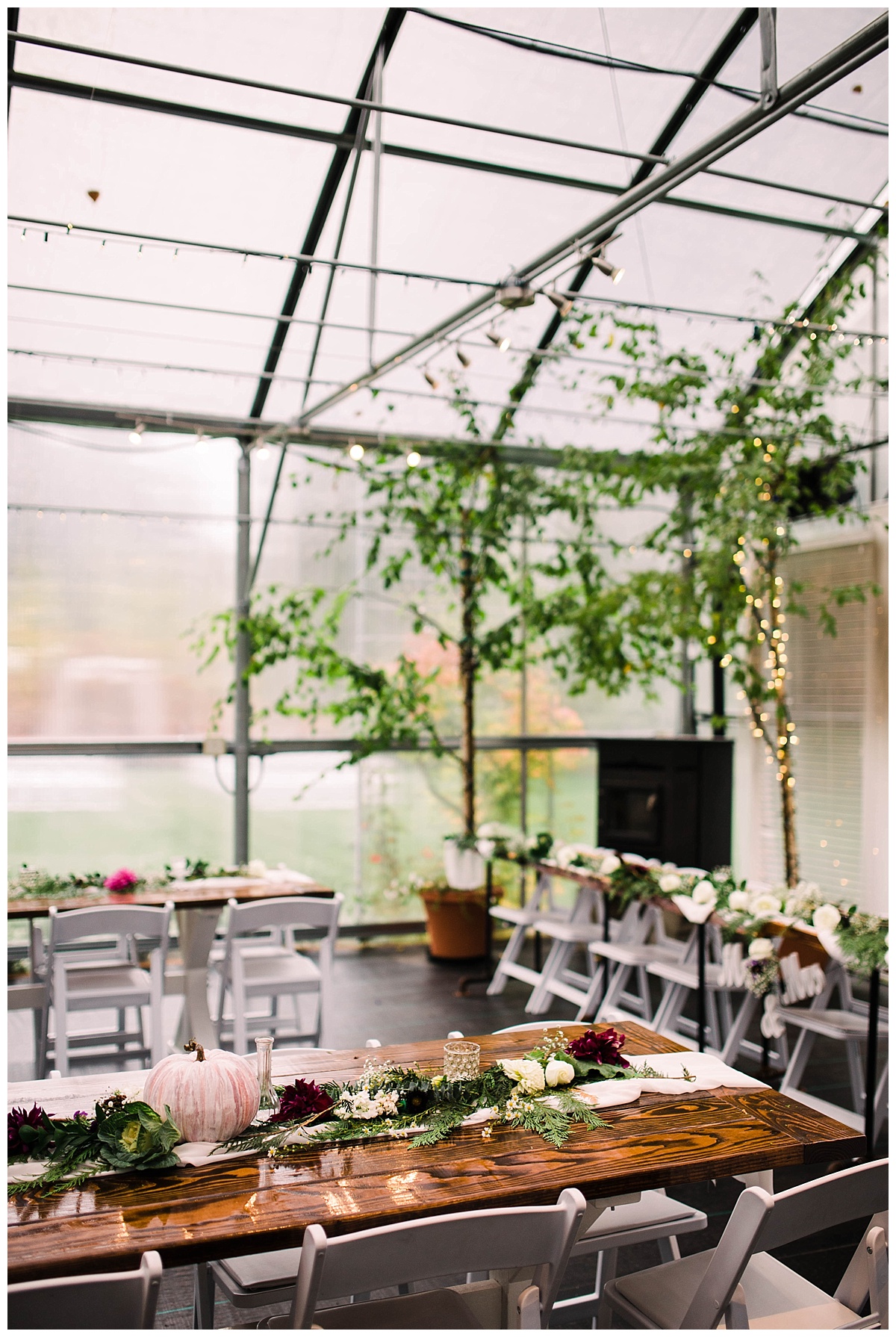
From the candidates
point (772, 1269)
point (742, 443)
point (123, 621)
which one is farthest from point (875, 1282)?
point (123, 621)

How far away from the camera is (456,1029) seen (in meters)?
5.85

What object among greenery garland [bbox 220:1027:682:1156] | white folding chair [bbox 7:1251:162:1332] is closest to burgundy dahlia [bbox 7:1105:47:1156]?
greenery garland [bbox 220:1027:682:1156]

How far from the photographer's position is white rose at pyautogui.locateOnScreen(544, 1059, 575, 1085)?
265cm

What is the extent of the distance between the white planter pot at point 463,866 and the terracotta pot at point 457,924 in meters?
0.26

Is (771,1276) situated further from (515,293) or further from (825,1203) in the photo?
(515,293)

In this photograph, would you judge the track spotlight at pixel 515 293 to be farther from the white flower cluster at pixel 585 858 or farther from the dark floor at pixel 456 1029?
the dark floor at pixel 456 1029

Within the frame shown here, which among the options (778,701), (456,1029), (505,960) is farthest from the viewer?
(778,701)

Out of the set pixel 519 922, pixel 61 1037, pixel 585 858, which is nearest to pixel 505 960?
pixel 519 922

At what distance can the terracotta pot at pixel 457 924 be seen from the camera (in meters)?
7.52

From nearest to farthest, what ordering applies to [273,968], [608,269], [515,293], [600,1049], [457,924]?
[600,1049] → [608,269] → [515,293] → [273,968] → [457,924]

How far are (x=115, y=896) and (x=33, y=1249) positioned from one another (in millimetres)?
3640

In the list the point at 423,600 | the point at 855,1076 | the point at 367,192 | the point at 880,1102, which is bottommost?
the point at 880,1102

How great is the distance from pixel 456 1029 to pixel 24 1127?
12.7 feet

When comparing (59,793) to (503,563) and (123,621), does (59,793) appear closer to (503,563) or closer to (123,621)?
(123,621)
